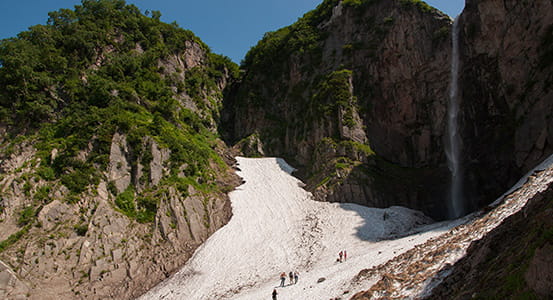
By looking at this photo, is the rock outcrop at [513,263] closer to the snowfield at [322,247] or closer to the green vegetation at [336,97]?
the snowfield at [322,247]

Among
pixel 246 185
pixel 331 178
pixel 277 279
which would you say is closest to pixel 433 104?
pixel 331 178

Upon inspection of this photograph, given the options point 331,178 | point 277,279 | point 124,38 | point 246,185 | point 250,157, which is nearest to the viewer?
point 277,279

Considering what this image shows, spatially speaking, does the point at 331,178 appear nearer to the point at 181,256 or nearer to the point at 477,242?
the point at 181,256

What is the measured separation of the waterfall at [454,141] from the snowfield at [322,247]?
5666mm

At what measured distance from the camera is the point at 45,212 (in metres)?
25.2

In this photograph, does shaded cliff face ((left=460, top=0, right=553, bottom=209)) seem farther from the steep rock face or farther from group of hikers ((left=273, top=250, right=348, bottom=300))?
the steep rock face

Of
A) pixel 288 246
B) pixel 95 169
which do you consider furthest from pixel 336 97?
pixel 95 169

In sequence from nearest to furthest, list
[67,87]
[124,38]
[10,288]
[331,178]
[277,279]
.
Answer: [10,288] → [277,279] → [67,87] → [331,178] → [124,38]

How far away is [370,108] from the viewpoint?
44.0 m

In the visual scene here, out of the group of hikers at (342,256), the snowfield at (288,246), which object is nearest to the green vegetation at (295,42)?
the snowfield at (288,246)

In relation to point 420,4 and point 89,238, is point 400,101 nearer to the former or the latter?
point 420,4

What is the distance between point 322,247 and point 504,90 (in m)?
23.0

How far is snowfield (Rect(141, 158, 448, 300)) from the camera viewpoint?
21.3 m

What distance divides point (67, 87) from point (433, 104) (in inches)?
1671
